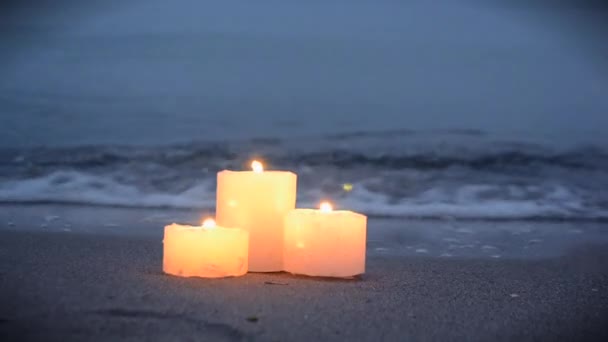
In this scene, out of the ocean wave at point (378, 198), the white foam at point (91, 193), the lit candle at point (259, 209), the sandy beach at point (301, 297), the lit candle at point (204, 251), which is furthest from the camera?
the white foam at point (91, 193)

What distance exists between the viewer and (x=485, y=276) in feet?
8.48

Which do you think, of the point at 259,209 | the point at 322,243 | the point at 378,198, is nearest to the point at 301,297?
the point at 322,243

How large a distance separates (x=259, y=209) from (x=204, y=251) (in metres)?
0.25

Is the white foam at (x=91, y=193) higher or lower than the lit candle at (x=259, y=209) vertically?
higher

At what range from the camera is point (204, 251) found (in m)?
2.26

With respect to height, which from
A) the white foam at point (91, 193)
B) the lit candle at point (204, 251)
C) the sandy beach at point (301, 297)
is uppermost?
the white foam at point (91, 193)

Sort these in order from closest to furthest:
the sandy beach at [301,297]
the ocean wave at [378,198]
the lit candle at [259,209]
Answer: the sandy beach at [301,297] → the lit candle at [259,209] → the ocean wave at [378,198]

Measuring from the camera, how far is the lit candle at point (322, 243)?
235 cm

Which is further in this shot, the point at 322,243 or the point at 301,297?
the point at 322,243

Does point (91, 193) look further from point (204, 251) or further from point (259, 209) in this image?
point (204, 251)

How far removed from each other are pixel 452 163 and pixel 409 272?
174 inches

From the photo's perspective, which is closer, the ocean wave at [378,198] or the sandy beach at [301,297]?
the sandy beach at [301,297]

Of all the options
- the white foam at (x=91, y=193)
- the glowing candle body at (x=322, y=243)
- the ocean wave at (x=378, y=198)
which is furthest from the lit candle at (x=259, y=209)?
the white foam at (x=91, y=193)

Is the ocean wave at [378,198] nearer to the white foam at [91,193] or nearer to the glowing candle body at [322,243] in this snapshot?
the white foam at [91,193]
